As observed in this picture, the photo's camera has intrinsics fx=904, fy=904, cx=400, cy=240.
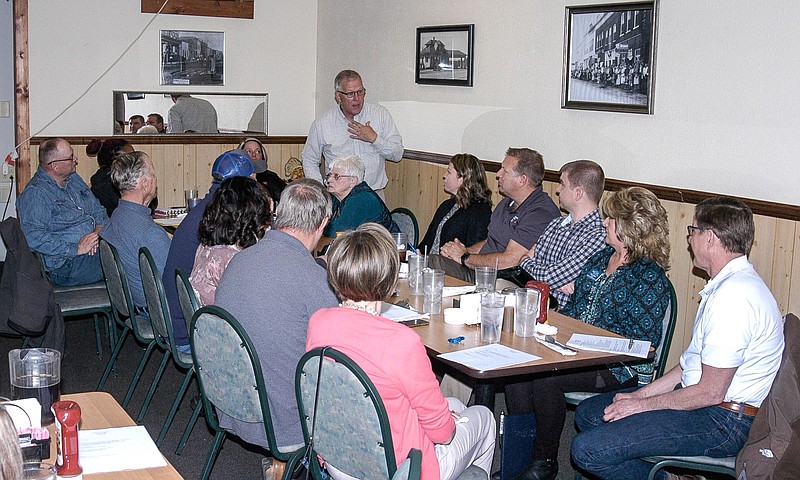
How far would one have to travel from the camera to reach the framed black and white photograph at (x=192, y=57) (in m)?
7.86

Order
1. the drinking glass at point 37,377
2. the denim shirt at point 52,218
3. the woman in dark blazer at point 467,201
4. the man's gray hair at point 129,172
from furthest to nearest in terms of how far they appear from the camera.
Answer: the woman in dark blazer at point 467,201 < the denim shirt at point 52,218 < the man's gray hair at point 129,172 < the drinking glass at point 37,377

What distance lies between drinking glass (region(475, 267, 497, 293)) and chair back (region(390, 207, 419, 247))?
2044 mm

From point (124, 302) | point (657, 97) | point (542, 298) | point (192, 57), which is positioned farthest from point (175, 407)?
point (192, 57)

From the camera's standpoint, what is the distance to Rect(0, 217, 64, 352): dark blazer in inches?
172

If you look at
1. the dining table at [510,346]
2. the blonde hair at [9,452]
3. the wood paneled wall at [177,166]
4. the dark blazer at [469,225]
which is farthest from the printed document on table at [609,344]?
the wood paneled wall at [177,166]

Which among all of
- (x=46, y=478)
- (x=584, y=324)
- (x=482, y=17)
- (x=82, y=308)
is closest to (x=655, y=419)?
(x=584, y=324)

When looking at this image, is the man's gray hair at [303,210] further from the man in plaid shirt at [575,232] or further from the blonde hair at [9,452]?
the blonde hair at [9,452]

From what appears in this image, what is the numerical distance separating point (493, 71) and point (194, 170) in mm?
3215

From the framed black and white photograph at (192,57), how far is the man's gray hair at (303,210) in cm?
498

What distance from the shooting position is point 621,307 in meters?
3.60

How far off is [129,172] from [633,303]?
2562 millimetres

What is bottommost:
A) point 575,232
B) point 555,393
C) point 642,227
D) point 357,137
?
point 555,393

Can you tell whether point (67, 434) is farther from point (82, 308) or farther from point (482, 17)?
point (482, 17)

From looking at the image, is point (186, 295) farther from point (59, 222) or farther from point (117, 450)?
point (59, 222)
